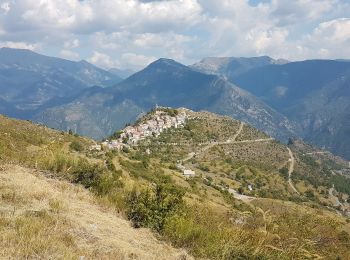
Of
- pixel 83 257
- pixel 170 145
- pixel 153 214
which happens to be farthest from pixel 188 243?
pixel 170 145

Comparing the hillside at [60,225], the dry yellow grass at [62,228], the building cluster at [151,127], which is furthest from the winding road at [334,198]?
the dry yellow grass at [62,228]

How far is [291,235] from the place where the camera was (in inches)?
353

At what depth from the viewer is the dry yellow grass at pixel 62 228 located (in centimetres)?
665

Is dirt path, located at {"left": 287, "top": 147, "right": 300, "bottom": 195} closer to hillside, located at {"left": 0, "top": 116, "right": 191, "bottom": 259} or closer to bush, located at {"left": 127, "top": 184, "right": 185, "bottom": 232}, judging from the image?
bush, located at {"left": 127, "top": 184, "right": 185, "bottom": 232}

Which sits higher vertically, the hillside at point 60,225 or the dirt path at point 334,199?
the hillside at point 60,225

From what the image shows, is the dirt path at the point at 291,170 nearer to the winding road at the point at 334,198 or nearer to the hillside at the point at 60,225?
the winding road at the point at 334,198

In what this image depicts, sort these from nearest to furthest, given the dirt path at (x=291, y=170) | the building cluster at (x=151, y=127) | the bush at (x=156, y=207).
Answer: the bush at (x=156, y=207) → the dirt path at (x=291, y=170) → the building cluster at (x=151, y=127)

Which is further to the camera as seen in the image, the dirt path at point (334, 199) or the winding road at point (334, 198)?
the winding road at point (334, 198)

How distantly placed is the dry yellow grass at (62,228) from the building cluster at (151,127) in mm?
128226

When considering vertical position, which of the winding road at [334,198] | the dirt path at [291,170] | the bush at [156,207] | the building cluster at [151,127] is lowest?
the winding road at [334,198]

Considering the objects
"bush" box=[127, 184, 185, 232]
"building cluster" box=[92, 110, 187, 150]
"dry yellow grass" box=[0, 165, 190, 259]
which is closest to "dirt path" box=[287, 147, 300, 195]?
"building cluster" box=[92, 110, 187, 150]

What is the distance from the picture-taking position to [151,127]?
16638cm

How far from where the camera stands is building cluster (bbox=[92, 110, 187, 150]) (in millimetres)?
146000

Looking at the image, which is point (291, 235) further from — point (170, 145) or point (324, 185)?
point (324, 185)
